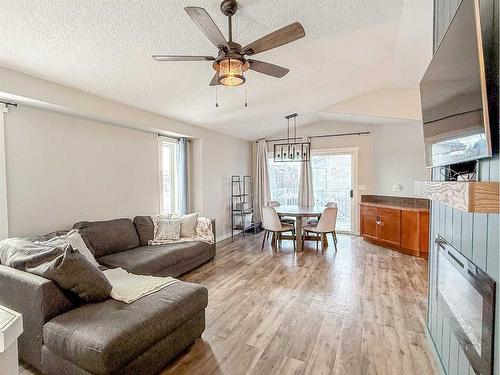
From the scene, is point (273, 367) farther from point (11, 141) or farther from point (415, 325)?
point (11, 141)

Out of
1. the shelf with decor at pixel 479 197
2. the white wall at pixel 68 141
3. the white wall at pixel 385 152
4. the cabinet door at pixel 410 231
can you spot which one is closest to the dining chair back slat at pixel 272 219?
the white wall at pixel 68 141

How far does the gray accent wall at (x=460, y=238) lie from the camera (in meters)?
1.09

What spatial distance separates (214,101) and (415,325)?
3661mm

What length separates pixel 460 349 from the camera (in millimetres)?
1488

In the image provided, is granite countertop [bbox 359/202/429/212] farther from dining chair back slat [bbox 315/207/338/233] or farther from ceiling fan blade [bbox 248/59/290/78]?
ceiling fan blade [bbox 248/59/290/78]

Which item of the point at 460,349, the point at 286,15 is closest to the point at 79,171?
the point at 286,15

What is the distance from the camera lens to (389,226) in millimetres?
4949

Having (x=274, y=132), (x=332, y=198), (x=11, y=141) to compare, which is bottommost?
(x=332, y=198)

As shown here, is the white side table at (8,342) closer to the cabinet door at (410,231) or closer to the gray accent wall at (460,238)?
the gray accent wall at (460,238)

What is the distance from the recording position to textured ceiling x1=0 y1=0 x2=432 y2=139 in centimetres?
204

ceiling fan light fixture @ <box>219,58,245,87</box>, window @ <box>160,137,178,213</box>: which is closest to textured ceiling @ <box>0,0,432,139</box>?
ceiling fan light fixture @ <box>219,58,245,87</box>

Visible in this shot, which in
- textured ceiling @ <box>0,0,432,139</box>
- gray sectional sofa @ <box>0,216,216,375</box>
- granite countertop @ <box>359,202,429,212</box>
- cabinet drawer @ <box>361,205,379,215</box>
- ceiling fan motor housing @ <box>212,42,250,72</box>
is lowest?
gray sectional sofa @ <box>0,216,216,375</box>

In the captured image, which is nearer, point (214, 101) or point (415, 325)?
point (415, 325)

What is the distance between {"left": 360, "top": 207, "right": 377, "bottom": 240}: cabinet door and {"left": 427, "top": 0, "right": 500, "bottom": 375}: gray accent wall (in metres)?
3.16
